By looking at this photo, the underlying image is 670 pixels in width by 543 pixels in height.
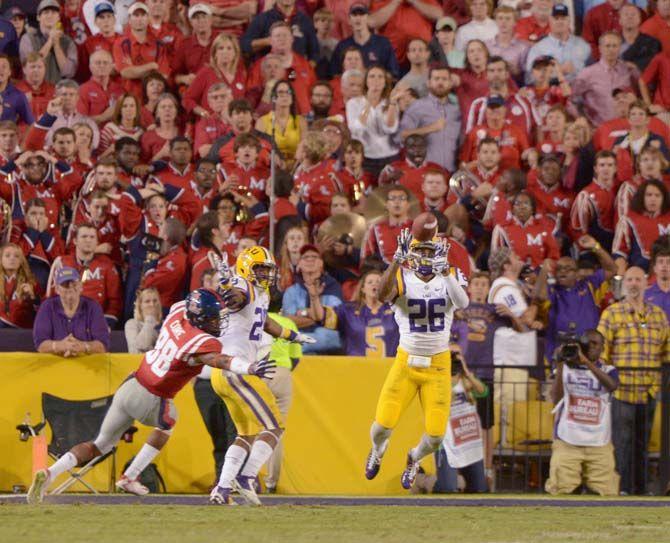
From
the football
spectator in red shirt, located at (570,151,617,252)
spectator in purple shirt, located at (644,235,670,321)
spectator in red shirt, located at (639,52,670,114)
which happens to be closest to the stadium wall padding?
the football

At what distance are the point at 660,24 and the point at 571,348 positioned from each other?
573 centimetres

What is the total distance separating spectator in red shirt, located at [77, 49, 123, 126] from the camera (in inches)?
590

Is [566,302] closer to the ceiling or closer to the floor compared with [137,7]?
closer to the floor

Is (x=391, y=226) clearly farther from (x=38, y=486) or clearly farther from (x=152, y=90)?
(x=38, y=486)

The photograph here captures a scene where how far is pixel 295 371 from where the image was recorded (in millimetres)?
11625

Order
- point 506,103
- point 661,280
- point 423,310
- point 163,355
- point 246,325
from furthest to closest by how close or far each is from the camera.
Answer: point 506,103 → point 661,280 → point 423,310 → point 246,325 → point 163,355

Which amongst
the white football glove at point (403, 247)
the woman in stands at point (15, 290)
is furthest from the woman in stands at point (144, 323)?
the white football glove at point (403, 247)

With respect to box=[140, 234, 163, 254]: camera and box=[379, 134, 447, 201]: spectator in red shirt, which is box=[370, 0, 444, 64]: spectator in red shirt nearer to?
box=[379, 134, 447, 201]: spectator in red shirt

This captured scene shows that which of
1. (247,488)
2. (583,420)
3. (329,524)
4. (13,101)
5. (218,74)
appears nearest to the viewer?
(329,524)

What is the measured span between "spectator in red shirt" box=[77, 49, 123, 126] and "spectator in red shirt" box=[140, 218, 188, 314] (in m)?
2.31

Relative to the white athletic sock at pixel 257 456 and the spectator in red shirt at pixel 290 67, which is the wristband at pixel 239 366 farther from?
the spectator in red shirt at pixel 290 67

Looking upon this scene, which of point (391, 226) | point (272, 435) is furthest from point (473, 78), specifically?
point (272, 435)

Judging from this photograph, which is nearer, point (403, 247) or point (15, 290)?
point (403, 247)

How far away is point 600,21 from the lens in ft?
53.0
